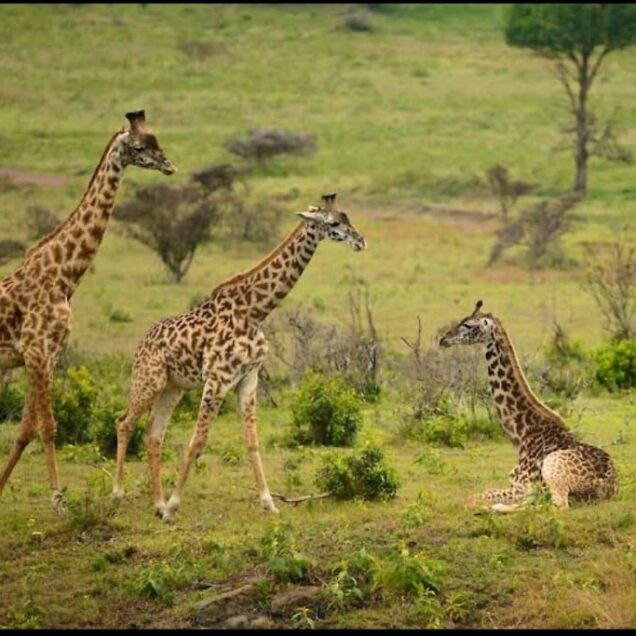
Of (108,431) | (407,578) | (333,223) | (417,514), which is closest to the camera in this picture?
(407,578)

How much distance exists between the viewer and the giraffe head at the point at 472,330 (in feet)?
41.7

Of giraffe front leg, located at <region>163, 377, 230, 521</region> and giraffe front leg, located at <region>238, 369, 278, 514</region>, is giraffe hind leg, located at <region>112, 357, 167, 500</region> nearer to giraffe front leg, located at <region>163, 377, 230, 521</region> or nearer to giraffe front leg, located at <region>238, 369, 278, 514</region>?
giraffe front leg, located at <region>163, 377, 230, 521</region>

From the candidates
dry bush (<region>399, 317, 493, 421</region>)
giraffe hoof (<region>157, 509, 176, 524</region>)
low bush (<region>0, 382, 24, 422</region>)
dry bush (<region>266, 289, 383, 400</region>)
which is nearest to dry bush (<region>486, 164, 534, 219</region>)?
dry bush (<region>266, 289, 383, 400</region>)

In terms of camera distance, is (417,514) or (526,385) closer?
(417,514)

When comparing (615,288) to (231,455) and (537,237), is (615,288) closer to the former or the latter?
(537,237)

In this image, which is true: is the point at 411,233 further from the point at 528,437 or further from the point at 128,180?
the point at 528,437

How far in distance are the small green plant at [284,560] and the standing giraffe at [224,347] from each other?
157 centimetres

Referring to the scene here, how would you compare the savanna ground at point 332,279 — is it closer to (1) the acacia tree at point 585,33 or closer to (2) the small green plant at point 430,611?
(2) the small green plant at point 430,611

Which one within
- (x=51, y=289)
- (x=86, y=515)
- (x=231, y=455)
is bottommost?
(x=231, y=455)

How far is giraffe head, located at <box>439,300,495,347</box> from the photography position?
41.7 ft

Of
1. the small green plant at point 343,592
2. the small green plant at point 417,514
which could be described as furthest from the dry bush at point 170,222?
the small green plant at point 343,592

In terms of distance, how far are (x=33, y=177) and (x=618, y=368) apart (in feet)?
61.8

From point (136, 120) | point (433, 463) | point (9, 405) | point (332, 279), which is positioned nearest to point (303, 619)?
point (136, 120)

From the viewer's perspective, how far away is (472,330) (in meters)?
12.8
